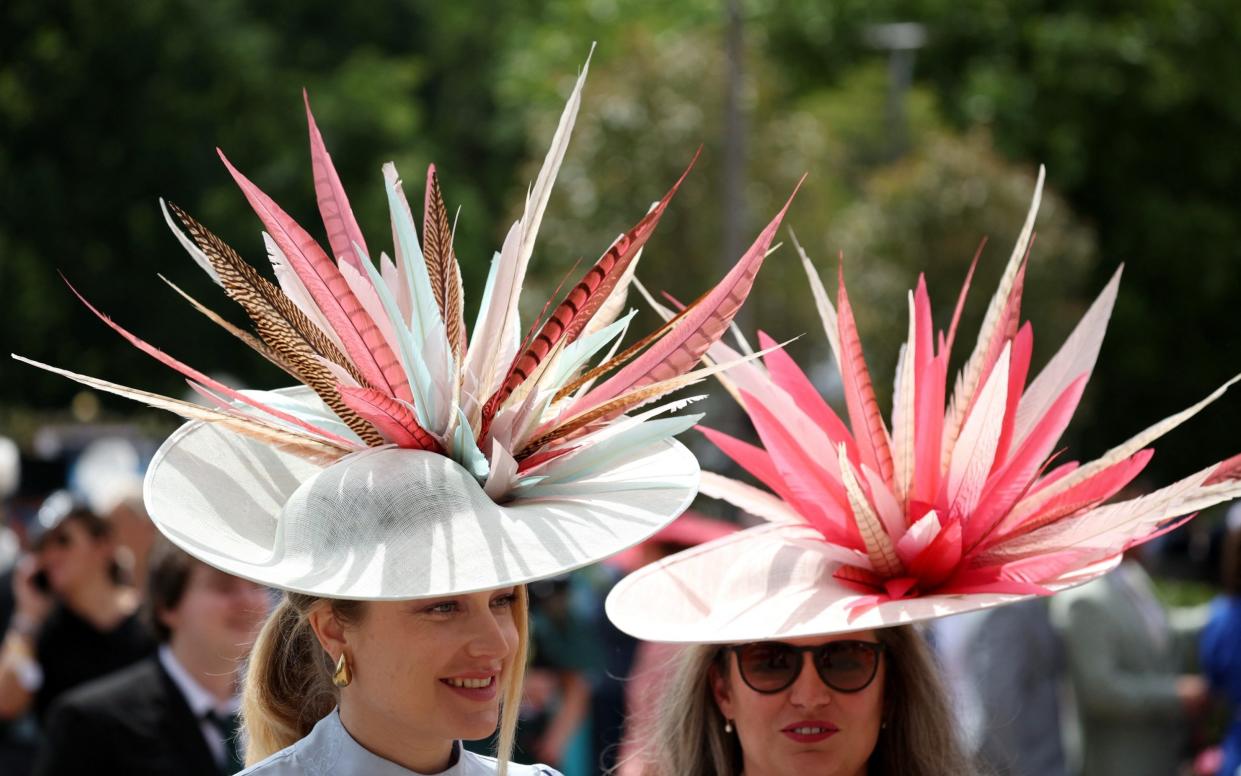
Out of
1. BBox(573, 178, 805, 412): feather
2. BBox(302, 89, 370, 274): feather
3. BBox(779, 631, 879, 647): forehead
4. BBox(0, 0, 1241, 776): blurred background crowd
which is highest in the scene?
BBox(0, 0, 1241, 776): blurred background crowd

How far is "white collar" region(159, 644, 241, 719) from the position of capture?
4559 millimetres

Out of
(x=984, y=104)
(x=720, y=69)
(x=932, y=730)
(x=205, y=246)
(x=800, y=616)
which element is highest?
(x=984, y=104)

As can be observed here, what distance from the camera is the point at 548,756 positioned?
7.41 metres

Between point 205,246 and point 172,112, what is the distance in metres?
22.5

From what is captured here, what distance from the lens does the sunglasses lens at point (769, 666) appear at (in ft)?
10.6

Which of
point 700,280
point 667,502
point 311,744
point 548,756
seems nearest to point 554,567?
point 667,502

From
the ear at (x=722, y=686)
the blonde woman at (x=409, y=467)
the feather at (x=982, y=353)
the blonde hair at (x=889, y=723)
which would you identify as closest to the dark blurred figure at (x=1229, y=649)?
the blonde hair at (x=889, y=723)

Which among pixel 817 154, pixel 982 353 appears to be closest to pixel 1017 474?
pixel 982 353

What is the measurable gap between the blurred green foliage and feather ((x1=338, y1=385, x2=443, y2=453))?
52.9 feet

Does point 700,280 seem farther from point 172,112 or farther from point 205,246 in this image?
point 205,246

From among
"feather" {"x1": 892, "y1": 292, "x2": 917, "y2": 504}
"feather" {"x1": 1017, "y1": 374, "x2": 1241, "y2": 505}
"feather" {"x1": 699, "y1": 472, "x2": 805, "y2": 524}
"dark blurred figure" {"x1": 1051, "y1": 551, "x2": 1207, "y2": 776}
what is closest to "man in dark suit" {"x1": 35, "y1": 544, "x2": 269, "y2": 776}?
"feather" {"x1": 699, "y1": 472, "x2": 805, "y2": 524}

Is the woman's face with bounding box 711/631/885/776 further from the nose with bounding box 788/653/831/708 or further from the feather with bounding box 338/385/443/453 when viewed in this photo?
the feather with bounding box 338/385/443/453

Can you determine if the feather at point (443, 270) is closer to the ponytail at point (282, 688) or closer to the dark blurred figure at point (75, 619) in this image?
the ponytail at point (282, 688)

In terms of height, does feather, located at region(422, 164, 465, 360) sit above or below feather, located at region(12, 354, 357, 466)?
above
